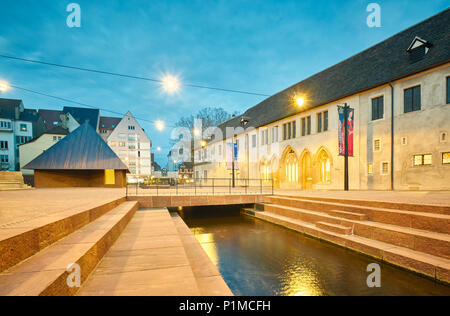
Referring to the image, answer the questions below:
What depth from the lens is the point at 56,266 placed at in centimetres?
242

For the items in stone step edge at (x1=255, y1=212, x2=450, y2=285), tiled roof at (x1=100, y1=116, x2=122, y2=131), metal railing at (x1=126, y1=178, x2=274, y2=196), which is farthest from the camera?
tiled roof at (x1=100, y1=116, x2=122, y2=131)

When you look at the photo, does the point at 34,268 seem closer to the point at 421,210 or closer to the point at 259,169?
the point at 421,210

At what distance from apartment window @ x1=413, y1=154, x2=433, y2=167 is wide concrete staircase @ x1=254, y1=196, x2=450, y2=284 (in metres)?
8.23

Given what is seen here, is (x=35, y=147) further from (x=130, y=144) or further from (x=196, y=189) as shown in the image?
(x=196, y=189)

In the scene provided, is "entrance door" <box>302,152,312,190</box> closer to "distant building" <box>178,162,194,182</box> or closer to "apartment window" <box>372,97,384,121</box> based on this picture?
"apartment window" <box>372,97,384,121</box>

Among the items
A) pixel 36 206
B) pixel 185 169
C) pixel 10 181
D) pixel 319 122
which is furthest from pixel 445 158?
pixel 185 169

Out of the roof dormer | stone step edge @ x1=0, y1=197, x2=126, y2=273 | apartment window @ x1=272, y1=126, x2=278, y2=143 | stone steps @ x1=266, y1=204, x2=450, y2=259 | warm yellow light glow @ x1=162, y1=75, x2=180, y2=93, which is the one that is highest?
the roof dormer

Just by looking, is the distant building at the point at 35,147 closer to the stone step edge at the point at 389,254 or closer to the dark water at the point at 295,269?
the dark water at the point at 295,269

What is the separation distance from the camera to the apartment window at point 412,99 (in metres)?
13.2

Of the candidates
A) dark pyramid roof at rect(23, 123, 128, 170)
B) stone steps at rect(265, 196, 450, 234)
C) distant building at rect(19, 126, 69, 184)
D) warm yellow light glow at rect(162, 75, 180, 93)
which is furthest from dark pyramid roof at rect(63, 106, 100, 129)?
stone steps at rect(265, 196, 450, 234)

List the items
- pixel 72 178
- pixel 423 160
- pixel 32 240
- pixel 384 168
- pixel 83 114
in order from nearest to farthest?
1. pixel 32 240
2. pixel 423 160
3. pixel 384 168
4. pixel 72 178
5. pixel 83 114

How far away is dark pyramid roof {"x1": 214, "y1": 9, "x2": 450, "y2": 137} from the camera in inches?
513

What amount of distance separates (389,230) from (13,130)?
62958mm
